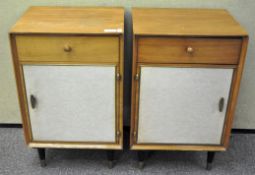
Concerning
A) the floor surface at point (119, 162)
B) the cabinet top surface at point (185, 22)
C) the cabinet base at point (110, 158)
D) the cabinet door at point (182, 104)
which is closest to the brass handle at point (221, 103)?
the cabinet door at point (182, 104)

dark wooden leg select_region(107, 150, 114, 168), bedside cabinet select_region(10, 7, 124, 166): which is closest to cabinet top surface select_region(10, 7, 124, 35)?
bedside cabinet select_region(10, 7, 124, 166)

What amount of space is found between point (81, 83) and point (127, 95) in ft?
1.35

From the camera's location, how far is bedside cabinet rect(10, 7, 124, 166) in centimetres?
113

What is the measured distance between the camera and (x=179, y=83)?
1.21 meters

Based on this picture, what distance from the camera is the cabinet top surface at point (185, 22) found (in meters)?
1.12

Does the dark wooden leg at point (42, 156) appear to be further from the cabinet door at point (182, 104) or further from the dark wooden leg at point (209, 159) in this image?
the dark wooden leg at point (209, 159)

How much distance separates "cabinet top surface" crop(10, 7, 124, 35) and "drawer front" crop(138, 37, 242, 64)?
4.6 inches

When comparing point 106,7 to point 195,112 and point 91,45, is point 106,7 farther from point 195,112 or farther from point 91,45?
point 195,112

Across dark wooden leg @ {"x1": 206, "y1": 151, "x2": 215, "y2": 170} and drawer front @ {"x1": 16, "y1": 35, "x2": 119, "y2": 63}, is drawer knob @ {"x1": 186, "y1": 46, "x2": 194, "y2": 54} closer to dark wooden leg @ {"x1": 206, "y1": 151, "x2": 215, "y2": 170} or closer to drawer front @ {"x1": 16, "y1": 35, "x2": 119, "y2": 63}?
drawer front @ {"x1": 16, "y1": 35, "x2": 119, "y2": 63}

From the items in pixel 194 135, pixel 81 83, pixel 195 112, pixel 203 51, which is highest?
pixel 203 51

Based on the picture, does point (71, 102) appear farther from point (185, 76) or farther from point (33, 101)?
point (185, 76)

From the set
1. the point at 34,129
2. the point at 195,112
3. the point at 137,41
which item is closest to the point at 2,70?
the point at 34,129

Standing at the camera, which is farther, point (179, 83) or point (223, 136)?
point (223, 136)

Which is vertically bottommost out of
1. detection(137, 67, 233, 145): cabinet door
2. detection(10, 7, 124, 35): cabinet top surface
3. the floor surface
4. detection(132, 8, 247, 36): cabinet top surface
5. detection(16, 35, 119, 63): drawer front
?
the floor surface
